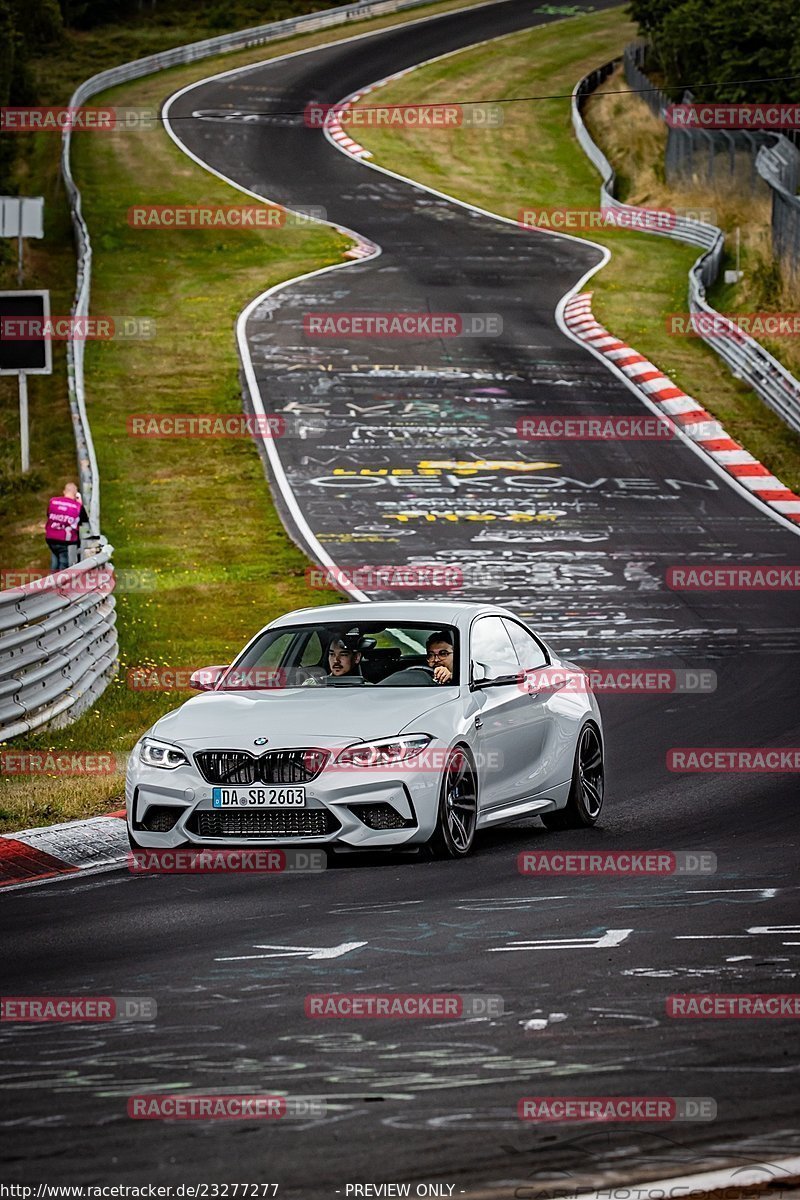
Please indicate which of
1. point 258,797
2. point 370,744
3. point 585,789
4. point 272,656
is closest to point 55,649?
point 272,656

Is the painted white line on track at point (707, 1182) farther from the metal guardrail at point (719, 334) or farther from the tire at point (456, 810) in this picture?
the metal guardrail at point (719, 334)

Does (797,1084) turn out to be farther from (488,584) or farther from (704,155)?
(704,155)

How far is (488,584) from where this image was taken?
24.7 m

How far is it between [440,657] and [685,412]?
2362 cm

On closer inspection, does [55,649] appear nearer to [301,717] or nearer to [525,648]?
[525,648]

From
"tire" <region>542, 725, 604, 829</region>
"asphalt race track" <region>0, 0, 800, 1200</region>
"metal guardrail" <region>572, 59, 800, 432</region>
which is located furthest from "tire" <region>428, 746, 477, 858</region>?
"metal guardrail" <region>572, 59, 800, 432</region>

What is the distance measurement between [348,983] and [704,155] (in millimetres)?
46601

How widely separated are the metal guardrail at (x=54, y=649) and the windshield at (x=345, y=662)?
346cm

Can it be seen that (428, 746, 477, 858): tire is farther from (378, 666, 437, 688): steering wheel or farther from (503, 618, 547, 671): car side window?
(503, 618, 547, 671): car side window

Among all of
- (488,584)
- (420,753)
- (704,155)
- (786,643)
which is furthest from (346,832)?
(704,155)

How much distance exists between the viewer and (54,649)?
16078 mm

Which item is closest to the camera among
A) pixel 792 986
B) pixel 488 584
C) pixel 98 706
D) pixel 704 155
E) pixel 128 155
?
pixel 792 986

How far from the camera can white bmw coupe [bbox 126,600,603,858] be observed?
10.5 metres

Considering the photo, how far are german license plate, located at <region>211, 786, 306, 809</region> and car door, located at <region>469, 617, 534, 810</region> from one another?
1.32 meters
